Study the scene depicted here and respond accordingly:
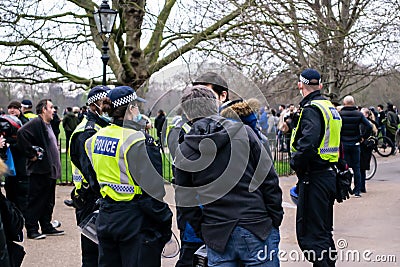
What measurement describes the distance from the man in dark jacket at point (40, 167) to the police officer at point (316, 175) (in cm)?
378

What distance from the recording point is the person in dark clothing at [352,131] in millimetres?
11438

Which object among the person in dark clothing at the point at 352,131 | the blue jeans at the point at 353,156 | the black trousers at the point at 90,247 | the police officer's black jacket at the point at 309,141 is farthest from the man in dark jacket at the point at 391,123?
the black trousers at the point at 90,247

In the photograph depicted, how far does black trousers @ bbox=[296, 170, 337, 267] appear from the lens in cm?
596

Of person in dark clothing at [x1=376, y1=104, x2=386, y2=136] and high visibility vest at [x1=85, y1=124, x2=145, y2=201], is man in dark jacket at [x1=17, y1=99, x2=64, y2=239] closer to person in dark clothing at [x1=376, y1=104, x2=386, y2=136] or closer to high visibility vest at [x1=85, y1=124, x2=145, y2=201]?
high visibility vest at [x1=85, y1=124, x2=145, y2=201]

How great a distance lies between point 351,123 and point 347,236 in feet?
12.5

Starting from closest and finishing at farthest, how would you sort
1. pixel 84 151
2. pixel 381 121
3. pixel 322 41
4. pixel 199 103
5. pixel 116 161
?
pixel 199 103, pixel 116 161, pixel 84 151, pixel 322 41, pixel 381 121

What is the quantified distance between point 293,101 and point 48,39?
41.4ft

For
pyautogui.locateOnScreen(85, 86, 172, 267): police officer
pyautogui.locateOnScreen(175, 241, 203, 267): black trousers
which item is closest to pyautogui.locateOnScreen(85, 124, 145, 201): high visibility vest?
pyautogui.locateOnScreen(85, 86, 172, 267): police officer

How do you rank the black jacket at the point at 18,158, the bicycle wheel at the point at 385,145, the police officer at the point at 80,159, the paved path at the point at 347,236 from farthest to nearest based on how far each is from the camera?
1. the bicycle wheel at the point at 385,145
2. the black jacket at the point at 18,158
3. the paved path at the point at 347,236
4. the police officer at the point at 80,159

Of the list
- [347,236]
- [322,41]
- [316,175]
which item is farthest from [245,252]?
[322,41]

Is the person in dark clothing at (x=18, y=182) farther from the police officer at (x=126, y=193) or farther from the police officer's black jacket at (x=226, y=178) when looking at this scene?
the police officer's black jacket at (x=226, y=178)

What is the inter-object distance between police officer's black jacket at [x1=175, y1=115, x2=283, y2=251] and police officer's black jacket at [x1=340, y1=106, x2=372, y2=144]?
7872 mm

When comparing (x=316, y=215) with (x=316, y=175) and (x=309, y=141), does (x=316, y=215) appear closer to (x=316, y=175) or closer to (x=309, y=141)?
(x=316, y=175)

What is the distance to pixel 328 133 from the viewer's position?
611 cm
